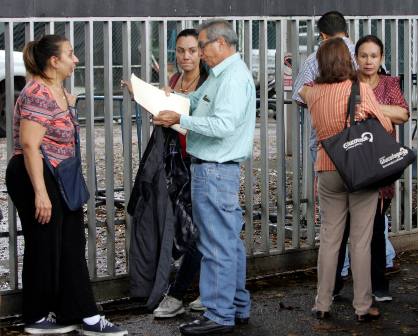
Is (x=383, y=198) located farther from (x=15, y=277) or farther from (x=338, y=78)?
(x=15, y=277)

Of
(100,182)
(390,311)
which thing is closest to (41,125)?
(390,311)

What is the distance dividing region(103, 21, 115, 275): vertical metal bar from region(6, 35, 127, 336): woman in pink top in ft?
1.80

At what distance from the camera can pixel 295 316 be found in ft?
25.6

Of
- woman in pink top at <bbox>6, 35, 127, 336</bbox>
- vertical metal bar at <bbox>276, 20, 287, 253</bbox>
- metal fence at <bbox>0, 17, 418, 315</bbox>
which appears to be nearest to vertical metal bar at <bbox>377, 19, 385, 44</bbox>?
metal fence at <bbox>0, 17, 418, 315</bbox>

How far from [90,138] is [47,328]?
49.9 inches

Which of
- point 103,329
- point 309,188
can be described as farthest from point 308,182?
point 103,329

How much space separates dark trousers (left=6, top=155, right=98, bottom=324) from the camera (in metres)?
7.11

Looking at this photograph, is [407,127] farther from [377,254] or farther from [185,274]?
[185,274]

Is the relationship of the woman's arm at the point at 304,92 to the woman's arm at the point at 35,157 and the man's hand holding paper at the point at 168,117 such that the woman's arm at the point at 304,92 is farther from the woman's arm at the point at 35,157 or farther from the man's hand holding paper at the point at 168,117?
the woman's arm at the point at 35,157

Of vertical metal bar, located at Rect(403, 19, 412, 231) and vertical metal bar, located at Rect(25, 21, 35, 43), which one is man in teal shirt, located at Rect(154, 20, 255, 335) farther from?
vertical metal bar, located at Rect(403, 19, 412, 231)

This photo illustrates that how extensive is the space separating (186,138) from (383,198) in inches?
57.3

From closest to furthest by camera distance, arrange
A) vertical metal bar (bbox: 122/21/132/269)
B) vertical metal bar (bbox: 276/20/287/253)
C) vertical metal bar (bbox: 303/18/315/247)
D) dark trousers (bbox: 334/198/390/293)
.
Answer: dark trousers (bbox: 334/198/390/293), vertical metal bar (bbox: 122/21/132/269), vertical metal bar (bbox: 276/20/287/253), vertical metal bar (bbox: 303/18/315/247)

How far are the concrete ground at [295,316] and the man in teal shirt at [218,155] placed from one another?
0.28 metres

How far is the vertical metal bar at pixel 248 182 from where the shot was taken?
8.48m
